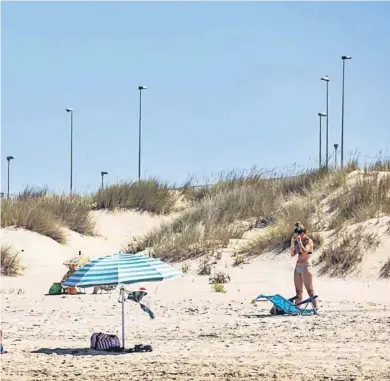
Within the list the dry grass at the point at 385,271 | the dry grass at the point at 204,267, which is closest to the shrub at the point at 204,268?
the dry grass at the point at 204,267

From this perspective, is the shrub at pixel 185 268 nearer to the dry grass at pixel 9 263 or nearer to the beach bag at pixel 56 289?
the beach bag at pixel 56 289

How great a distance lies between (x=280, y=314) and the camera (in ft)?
53.2

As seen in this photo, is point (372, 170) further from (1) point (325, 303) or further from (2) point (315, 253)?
(1) point (325, 303)

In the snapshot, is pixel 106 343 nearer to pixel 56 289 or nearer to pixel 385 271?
pixel 56 289

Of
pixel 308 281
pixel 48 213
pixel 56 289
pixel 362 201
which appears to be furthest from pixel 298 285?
pixel 48 213

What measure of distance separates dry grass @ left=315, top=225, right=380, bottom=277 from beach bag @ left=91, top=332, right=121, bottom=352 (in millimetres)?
9647

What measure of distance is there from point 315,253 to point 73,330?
9.01 m

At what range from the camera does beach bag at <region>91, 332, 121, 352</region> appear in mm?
12562

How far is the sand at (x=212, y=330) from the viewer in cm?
1105

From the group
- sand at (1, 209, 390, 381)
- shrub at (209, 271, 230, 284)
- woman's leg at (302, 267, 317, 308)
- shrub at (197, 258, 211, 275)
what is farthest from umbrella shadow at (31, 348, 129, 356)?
shrub at (197, 258, 211, 275)

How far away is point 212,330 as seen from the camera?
1438 centimetres

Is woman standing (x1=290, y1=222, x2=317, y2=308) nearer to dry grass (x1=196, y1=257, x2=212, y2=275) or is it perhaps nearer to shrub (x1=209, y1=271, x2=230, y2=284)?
shrub (x1=209, y1=271, x2=230, y2=284)

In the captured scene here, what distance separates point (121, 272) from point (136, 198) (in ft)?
73.0

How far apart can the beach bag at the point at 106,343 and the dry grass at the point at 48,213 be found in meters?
15.9
